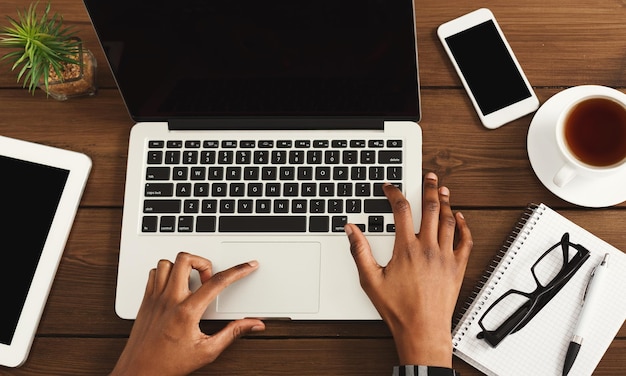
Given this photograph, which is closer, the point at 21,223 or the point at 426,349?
the point at 426,349

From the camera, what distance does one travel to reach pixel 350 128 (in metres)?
0.88

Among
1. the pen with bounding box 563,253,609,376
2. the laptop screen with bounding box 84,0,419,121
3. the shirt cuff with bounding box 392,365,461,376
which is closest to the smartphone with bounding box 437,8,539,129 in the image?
the laptop screen with bounding box 84,0,419,121

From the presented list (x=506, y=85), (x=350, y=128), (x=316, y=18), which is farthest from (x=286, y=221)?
(x=506, y=85)

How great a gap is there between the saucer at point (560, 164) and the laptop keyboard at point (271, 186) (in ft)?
0.67

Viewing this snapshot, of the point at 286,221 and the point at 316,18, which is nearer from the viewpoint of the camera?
the point at 316,18

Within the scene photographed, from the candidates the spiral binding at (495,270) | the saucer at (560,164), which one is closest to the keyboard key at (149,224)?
the spiral binding at (495,270)

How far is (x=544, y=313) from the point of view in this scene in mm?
823

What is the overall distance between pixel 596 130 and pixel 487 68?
18 centimetres

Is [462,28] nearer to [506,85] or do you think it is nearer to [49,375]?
[506,85]

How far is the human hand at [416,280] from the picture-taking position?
2.62 feet

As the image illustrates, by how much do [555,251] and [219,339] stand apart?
1.63ft

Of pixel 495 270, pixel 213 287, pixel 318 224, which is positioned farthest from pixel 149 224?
pixel 495 270

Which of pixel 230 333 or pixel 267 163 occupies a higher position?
pixel 267 163

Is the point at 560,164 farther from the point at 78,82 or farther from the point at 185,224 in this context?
the point at 78,82
